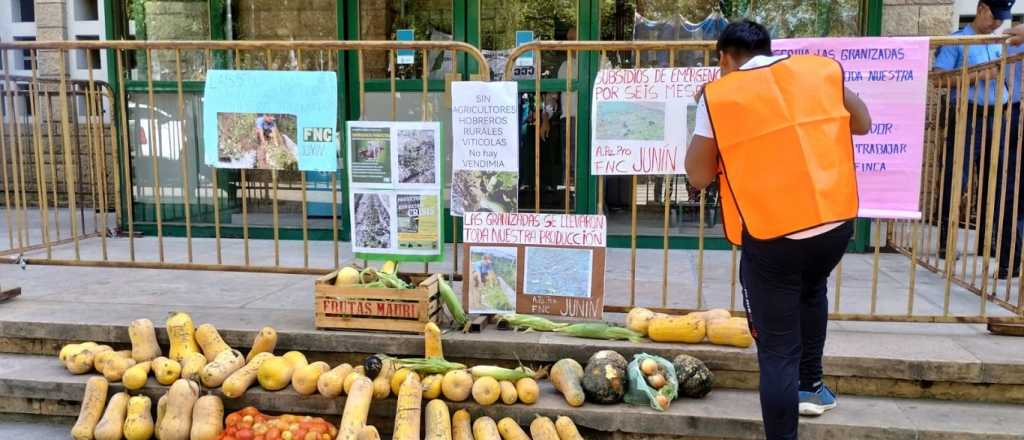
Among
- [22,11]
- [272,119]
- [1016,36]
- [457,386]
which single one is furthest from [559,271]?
[22,11]

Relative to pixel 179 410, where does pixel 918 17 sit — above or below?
above

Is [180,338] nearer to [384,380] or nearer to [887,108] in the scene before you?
[384,380]

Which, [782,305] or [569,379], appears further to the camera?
[569,379]

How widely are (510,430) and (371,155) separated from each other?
1.80 meters

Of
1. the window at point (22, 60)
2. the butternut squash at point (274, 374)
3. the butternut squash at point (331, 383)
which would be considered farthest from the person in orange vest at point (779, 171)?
the window at point (22, 60)

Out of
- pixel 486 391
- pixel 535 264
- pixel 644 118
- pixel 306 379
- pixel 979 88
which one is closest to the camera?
pixel 486 391

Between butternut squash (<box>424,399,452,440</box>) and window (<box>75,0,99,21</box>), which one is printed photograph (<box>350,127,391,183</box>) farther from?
window (<box>75,0,99,21</box>)

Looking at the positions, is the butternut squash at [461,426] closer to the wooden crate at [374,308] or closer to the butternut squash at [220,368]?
the wooden crate at [374,308]

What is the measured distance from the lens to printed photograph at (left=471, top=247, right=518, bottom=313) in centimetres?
421

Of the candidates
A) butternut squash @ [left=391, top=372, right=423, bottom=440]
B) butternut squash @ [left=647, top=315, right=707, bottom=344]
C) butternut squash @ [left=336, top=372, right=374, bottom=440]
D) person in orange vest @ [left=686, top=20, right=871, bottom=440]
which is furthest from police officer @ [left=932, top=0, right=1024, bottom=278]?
butternut squash @ [left=336, top=372, right=374, bottom=440]

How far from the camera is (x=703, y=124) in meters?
2.88

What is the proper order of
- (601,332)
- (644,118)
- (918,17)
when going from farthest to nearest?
(918,17) → (644,118) → (601,332)

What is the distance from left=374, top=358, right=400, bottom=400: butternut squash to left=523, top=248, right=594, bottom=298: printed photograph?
3.07 feet

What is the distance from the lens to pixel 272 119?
446 cm
